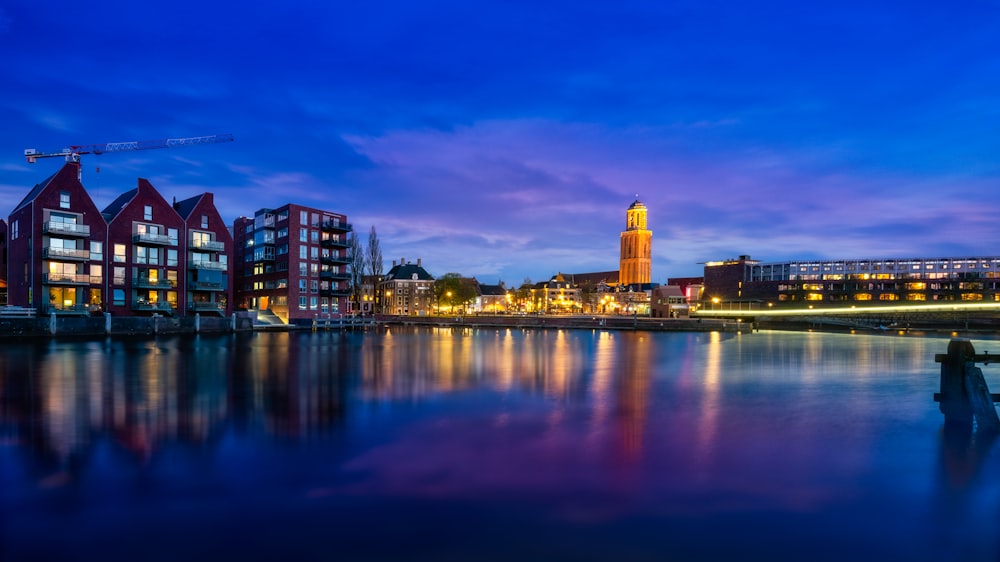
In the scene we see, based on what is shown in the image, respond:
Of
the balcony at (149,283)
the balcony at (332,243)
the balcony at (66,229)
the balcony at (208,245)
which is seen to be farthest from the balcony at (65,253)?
the balcony at (332,243)

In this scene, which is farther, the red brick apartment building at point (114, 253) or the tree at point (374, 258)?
the tree at point (374, 258)

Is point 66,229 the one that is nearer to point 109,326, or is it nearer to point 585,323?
point 109,326

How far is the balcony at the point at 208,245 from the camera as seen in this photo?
6419cm

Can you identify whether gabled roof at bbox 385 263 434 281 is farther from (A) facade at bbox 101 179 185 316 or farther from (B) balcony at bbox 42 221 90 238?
(B) balcony at bbox 42 221 90 238

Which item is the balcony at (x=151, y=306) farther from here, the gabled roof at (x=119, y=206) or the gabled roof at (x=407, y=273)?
the gabled roof at (x=407, y=273)

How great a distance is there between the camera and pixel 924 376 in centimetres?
2769

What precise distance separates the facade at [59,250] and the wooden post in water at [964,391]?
6335 cm

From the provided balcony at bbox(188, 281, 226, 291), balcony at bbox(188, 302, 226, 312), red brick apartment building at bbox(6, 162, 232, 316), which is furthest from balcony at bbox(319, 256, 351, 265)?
balcony at bbox(188, 302, 226, 312)

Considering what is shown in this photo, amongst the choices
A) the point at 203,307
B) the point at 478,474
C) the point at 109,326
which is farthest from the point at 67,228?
the point at 478,474

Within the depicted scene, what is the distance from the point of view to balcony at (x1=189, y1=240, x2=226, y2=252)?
64.2 metres

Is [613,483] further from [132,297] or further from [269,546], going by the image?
[132,297]

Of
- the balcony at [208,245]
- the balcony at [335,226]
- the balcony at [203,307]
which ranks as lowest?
the balcony at [203,307]

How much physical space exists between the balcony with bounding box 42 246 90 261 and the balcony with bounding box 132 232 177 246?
4879 millimetres

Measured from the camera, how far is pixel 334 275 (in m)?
79.9
